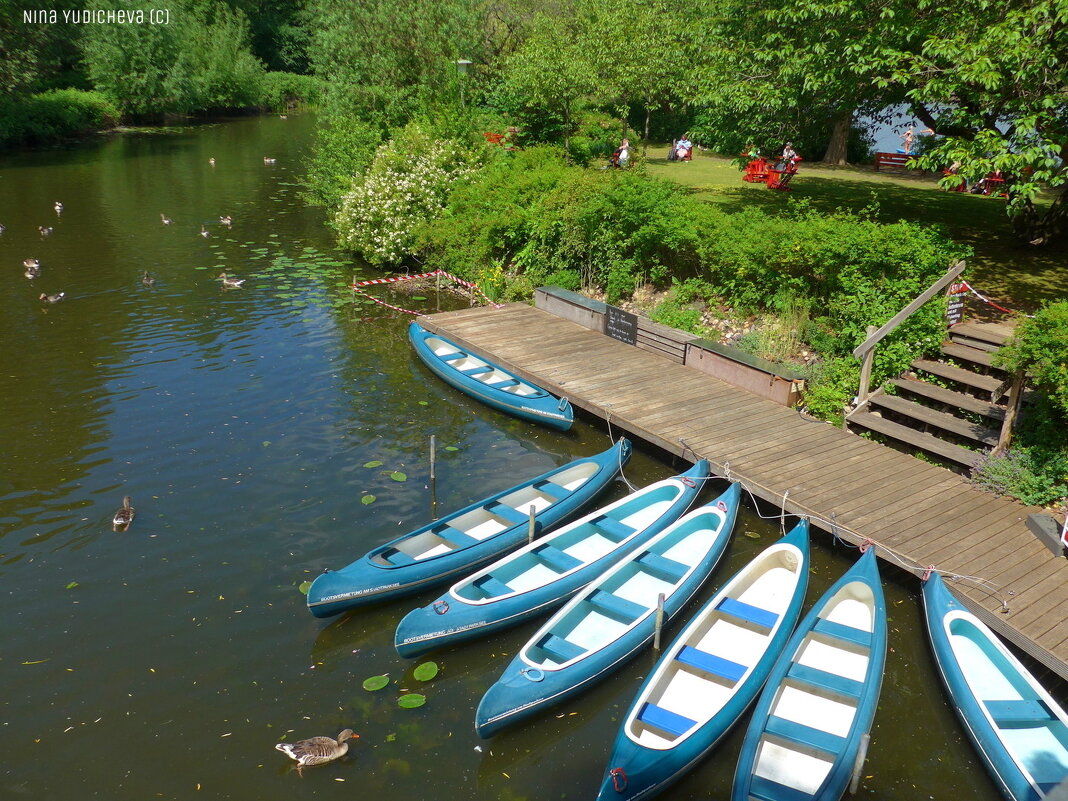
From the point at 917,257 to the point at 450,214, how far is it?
15075 mm

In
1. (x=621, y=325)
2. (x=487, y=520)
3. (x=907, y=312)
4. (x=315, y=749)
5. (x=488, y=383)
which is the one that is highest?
(x=907, y=312)

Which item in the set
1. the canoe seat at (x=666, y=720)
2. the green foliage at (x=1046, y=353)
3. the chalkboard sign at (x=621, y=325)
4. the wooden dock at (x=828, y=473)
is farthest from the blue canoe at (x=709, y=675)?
the chalkboard sign at (x=621, y=325)

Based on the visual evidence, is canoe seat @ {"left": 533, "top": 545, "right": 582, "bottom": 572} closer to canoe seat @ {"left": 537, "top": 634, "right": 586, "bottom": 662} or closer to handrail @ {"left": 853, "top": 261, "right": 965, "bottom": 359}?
canoe seat @ {"left": 537, "top": 634, "right": 586, "bottom": 662}

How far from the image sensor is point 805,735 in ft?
26.8

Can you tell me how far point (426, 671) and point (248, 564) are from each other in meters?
3.63

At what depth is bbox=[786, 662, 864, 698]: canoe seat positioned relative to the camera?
868cm

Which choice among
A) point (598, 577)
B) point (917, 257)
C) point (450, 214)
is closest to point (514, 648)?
point (598, 577)

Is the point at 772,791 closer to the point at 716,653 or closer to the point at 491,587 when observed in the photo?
the point at 716,653

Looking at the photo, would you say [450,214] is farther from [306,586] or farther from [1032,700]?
[1032,700]

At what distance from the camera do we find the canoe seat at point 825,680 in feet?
28.5

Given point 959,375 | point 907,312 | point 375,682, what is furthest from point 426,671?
point 959,375

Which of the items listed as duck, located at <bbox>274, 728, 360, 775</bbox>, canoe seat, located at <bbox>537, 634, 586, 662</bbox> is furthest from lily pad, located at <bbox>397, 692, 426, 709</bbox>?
canoe seat, located at <bbox>537, 634, 586, 662</bbox>

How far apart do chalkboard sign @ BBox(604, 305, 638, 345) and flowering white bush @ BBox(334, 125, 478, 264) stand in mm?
9422

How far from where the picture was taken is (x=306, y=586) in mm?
11211
